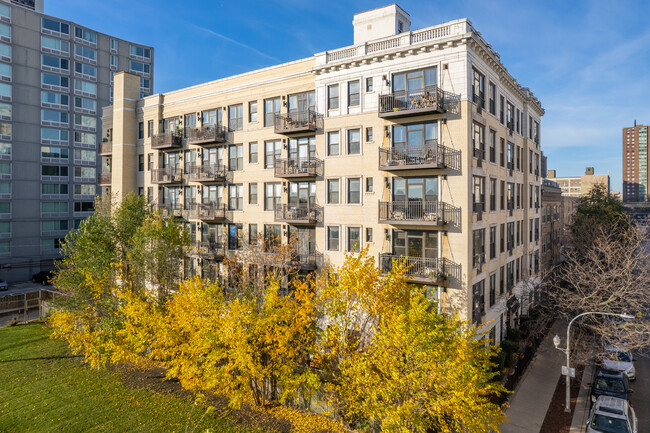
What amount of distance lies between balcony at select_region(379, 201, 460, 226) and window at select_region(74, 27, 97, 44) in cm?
6169

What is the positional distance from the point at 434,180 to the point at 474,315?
8.56 m

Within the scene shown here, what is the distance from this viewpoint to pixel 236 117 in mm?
32562

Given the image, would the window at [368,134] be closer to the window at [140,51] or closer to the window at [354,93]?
the window at [354,93]

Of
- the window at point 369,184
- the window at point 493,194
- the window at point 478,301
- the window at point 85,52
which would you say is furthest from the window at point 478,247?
the window at point 85,52

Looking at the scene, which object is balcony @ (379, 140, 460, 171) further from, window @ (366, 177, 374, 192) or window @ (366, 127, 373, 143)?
window @ (366, 177, 374, 192)

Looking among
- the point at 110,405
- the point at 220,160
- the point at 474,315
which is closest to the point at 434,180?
the point at 474,315

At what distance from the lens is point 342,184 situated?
26562mm

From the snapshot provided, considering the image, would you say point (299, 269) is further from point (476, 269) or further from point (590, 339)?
point (590, 339)

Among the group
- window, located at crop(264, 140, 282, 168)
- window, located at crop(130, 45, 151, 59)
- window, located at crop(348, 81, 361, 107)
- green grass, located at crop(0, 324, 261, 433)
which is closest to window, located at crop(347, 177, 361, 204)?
window, located at crop(348, 81, 361, 107)

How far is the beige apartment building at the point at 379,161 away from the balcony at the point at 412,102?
3.6 inches

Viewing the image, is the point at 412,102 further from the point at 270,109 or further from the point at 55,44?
the point at 55,44

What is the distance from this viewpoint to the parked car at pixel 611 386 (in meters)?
19.8

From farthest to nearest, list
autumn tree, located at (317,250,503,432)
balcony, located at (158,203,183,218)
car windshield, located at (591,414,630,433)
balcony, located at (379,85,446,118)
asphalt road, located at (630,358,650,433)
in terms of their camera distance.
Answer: balcony, located at (158,203,183,218) < balcony, located at (379,85,446,118) < asphalt road, located at (630,358,650,433) < car windshield, located at (591,414,630,433) < autumn tree, located at (317,250,503,432)

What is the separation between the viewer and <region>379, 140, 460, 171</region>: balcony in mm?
22297
